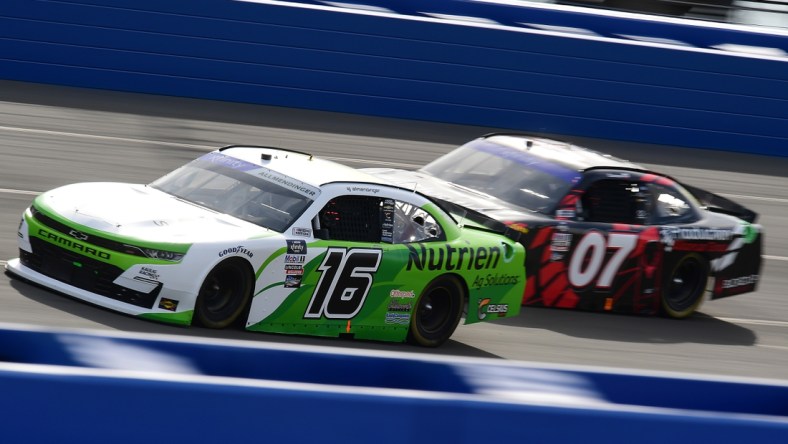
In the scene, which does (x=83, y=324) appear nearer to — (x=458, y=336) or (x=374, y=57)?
(x=458, y=336)

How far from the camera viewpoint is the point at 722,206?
39.4 feet

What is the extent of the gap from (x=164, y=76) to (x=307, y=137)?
8.05ft

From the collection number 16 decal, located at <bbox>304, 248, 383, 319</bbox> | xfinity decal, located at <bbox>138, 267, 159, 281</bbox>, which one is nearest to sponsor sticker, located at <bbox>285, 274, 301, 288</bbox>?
number 16 decal, located at <bbox>304, 248, 383, 319</bbox>

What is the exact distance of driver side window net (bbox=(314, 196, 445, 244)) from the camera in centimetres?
864

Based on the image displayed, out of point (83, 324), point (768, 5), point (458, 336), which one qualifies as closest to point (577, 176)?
point (458, 336)

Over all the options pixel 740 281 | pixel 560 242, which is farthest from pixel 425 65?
pixel 560 242

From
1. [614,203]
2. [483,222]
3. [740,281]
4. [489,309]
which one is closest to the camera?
[489,309]

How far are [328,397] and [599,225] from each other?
21.0 feet

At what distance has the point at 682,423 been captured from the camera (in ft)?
15.8

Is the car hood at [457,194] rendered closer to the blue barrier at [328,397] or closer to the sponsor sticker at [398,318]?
the sponsor sticker at [398,318]

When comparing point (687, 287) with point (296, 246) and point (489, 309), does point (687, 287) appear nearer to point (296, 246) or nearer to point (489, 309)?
point (489, 309)

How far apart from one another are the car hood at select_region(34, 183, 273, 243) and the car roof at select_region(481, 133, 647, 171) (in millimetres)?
3817

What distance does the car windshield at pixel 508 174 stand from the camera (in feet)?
34.9

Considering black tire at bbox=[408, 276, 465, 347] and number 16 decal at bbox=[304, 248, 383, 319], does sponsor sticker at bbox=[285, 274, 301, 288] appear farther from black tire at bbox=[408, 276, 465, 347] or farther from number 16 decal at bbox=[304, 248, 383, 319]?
black tire at bbox=[408, 276, 465, 347]
